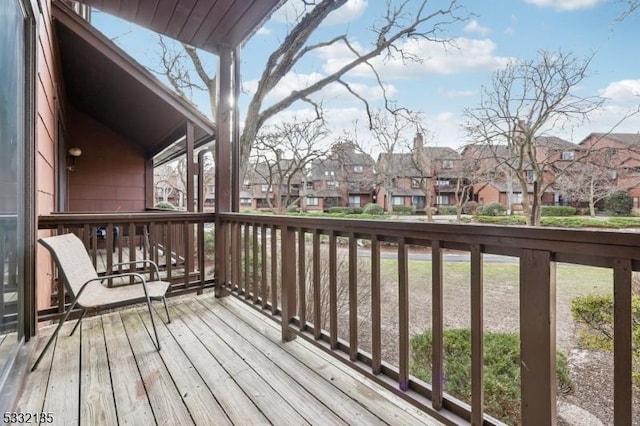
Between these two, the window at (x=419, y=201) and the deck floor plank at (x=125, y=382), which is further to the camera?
the window at (x=419, y=201)

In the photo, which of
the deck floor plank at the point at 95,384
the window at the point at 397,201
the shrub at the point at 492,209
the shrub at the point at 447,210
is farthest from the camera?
the window at the point at 397,201

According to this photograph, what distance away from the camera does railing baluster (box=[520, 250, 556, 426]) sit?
→ 1.12m

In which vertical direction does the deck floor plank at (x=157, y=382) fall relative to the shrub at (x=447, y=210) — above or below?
below

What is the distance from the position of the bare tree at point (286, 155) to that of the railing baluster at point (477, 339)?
8155 millimetres

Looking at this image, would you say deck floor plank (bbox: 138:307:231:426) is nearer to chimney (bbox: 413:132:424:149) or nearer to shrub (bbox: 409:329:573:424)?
shrub (bbox: 409:329:573:424)

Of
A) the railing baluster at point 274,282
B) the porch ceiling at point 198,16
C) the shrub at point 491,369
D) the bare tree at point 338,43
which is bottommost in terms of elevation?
the shrub at point 491,369

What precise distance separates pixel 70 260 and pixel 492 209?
4521 millimetres

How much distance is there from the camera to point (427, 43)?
7.68 metres

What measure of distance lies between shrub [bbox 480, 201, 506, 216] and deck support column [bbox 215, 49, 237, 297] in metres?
3.29

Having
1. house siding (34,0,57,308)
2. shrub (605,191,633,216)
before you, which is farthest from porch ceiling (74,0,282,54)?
shrub (605,191,633,216)

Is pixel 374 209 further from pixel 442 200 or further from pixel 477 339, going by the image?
pixel 477 339

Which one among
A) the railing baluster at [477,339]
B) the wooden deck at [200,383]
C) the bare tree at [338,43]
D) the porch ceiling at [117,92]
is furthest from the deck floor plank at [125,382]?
the bare tree at [338,43]

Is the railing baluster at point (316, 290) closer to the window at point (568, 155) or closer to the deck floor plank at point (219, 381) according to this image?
the deck floor plank at point (219, 381)

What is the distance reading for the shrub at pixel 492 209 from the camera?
14.4 ft
